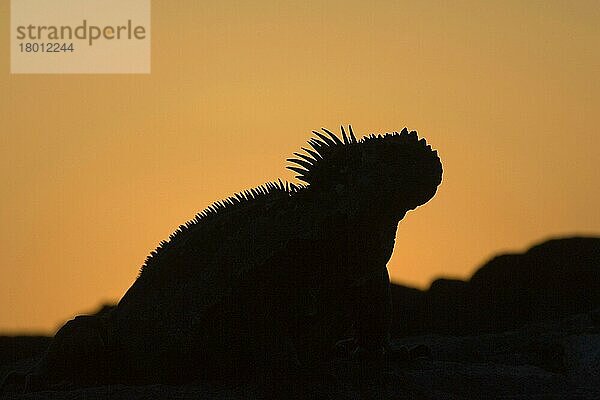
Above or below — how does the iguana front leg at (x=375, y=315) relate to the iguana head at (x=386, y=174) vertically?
below

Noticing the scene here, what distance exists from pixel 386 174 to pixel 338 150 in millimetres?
544

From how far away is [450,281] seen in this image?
513 inches

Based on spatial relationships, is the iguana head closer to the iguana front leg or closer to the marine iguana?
the marine iguana

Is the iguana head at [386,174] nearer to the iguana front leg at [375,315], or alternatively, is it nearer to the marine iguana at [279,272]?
the marine iguana at [279,272]

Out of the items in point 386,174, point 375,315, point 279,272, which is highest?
point 386,174

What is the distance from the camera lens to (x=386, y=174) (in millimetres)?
4453

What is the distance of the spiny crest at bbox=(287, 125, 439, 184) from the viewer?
455cm

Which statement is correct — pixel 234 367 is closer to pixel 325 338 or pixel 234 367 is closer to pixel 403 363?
pixel 325 338

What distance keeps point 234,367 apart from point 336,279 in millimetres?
978

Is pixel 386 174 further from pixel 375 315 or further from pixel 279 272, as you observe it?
pixel 375 315

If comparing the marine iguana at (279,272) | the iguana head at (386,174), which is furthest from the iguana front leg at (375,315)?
the iguana head at (386,174)

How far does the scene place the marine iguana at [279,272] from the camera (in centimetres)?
455

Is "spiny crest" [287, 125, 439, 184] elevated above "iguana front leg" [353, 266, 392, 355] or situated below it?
above

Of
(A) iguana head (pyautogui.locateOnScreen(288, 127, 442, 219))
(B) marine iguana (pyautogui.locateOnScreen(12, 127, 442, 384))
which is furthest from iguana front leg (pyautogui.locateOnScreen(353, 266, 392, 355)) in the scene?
(A) iguana head (pyautogui.locateOnScreen(288, 127, 442, 219))
